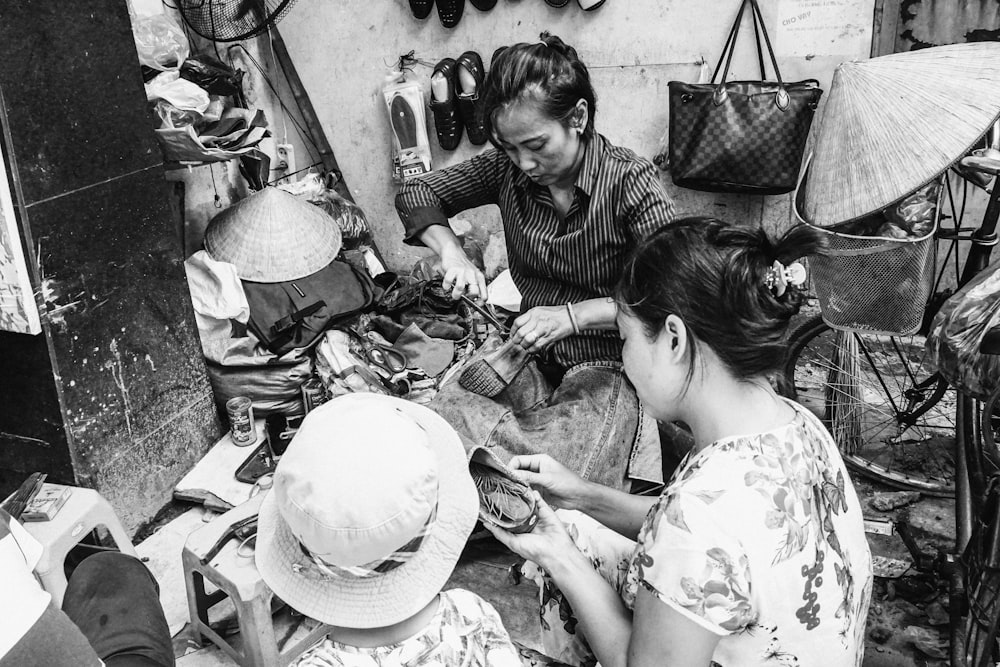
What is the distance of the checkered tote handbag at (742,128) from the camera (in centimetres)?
378

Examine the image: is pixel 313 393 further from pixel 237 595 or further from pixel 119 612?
pixel 119 612

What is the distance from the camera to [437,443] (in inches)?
55.4

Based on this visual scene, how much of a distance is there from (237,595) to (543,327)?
116 cm

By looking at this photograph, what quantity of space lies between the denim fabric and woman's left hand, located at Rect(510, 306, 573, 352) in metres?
0.24

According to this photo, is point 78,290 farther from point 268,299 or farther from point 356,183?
point 356,183

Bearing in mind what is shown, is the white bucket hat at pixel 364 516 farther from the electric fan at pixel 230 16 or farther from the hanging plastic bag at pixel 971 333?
the electric fan at pixel 230 16

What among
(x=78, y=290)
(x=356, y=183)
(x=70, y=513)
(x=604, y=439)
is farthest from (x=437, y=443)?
(x=356, y=183)

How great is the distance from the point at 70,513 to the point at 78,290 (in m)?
0.82

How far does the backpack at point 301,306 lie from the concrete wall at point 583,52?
1.16 meters

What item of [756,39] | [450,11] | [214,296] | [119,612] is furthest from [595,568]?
Answer: [450,11]

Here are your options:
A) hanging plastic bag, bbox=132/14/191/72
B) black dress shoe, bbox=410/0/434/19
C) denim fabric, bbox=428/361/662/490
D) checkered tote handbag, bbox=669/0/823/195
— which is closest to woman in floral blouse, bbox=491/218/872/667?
denim fabric, bbox=428/361/662/490

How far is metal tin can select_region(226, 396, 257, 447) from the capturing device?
11.6 feet

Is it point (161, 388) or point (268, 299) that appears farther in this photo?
point (268, 299)

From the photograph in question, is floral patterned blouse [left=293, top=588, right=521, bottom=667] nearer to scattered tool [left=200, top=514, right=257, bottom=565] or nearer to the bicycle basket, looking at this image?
scattered tool [left=200, top=514, right=257, bottom=565]
